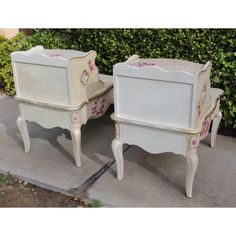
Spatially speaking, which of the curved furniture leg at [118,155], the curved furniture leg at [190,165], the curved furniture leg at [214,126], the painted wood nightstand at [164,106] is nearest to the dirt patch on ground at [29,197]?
the curved furniture leg at [118,155]

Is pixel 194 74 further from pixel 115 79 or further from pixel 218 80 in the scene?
pixel 218 80

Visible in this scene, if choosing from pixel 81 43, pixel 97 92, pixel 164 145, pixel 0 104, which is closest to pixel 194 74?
pixel 164 145

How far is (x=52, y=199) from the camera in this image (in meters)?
3.22

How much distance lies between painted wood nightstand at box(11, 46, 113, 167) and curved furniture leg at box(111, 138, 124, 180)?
0.43m

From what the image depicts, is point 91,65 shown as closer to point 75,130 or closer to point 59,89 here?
point 59,89

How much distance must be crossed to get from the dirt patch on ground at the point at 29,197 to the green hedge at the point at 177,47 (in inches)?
77.0

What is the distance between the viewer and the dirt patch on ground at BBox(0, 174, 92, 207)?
124 inches

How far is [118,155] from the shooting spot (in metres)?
3.28

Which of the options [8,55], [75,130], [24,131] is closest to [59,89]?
[75,130]

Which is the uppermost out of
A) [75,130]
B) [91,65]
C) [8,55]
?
→ [91,65]

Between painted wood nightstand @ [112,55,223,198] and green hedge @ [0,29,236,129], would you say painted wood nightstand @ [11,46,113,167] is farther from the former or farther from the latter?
green hedge @ [0,29,236,129]

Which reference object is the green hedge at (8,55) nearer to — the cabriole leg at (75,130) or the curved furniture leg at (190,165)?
the cabriole leg at (75,130)

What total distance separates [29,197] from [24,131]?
2.73ft

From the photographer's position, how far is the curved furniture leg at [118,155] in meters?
3.24
